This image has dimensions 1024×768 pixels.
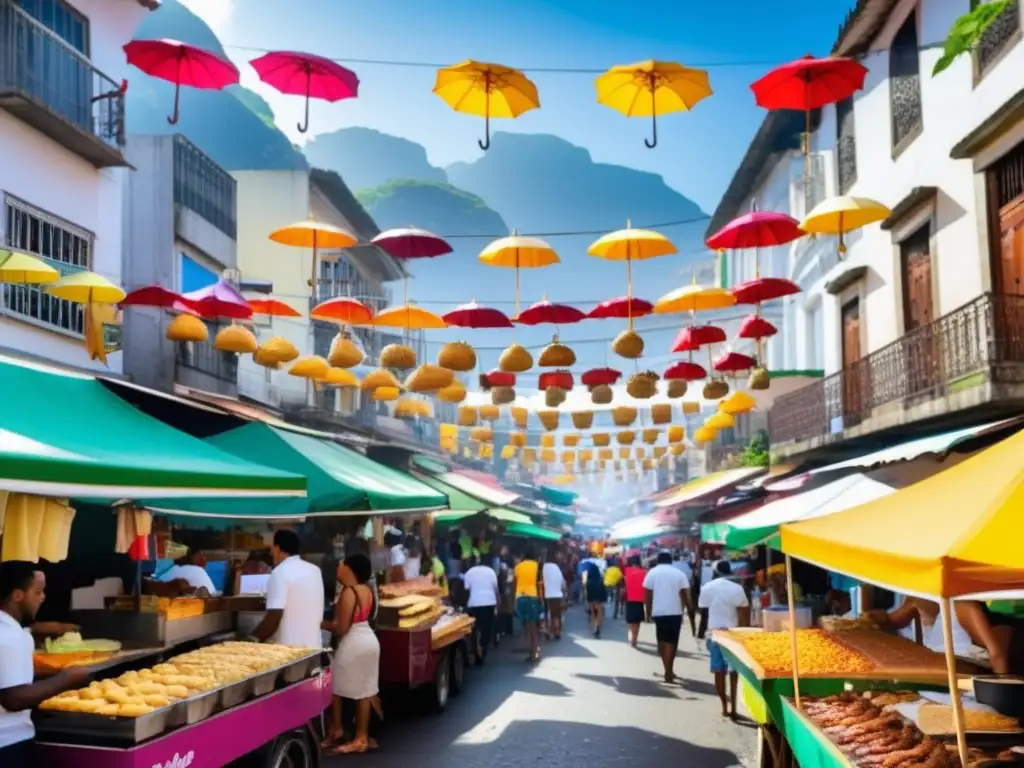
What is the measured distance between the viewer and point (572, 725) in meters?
11.1

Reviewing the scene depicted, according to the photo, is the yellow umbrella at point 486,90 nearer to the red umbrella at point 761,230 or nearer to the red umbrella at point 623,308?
the red umbrella at point 761,230

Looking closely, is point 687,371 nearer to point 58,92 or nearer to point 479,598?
point 479,598

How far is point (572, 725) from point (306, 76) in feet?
24.8

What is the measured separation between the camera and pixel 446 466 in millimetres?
34344

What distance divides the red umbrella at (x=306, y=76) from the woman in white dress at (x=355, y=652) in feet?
15.9

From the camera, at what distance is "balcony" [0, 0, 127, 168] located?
1425 centimetres

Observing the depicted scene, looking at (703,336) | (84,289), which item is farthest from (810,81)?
(84,289)

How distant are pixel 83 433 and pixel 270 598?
105 inches

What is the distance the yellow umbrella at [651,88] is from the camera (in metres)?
10.5

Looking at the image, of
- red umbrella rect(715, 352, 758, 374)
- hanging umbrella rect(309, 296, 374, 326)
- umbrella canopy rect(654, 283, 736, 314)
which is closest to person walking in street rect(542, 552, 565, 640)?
red umbrella rect(715, 352, 758, 374)

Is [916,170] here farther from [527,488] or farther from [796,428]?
[527,488]

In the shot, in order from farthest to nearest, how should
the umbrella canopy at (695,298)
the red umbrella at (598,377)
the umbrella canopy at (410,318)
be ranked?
the red umbrella at (598,377) < the umbrella canopy at (410,318) < the umbrella canopy at (695,298)

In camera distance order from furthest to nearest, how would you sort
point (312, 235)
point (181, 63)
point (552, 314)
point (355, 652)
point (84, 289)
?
point (552, 314) < point (312, 235) < point (84, 289) < point (181, 63) < point (355, 652)

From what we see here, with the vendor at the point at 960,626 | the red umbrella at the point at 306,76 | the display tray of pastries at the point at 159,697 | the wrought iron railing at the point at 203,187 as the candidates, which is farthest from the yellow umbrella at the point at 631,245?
the wrought iron railing at the point at 203,187
